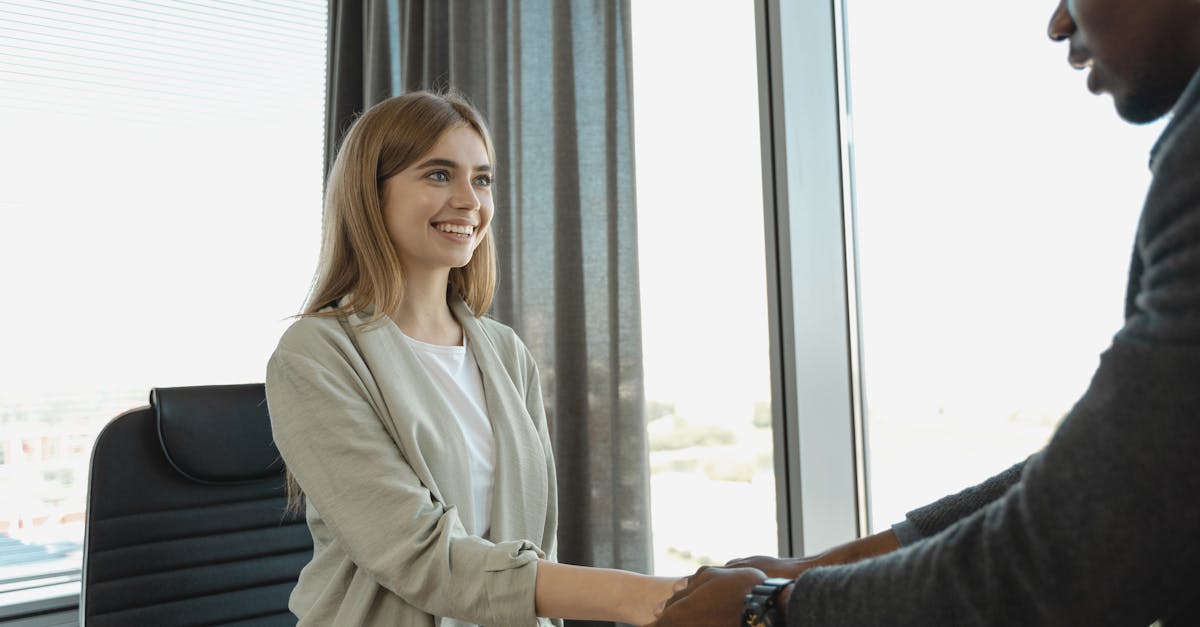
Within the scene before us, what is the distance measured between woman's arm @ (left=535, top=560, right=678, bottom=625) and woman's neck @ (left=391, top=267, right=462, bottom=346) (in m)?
0.51

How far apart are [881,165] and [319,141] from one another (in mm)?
1822

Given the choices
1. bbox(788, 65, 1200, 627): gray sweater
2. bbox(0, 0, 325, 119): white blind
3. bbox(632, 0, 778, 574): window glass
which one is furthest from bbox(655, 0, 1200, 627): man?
bbox(0, 0, 325, 119): white blind

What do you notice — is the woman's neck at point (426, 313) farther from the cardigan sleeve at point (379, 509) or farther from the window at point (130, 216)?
the window at point (130, 216)

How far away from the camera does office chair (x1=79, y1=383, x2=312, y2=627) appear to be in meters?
1.50

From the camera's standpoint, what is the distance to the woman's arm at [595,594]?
3.96ft

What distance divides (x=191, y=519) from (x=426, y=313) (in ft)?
1.77

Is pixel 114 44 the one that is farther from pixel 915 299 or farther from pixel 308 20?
pixel 915 299

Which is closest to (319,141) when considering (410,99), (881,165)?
(410,99)

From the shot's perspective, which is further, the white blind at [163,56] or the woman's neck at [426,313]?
the white blind at [163,56]

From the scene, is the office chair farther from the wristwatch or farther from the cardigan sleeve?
the wristwatch

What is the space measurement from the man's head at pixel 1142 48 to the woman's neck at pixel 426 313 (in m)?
1.09

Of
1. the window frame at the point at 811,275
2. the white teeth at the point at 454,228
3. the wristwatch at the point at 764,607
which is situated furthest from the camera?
the window frame at the point at 811,275

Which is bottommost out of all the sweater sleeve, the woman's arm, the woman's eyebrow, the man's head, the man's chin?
the woman's arm

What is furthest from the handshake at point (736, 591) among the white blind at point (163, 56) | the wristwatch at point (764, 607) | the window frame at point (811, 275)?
the white blind at point (163, 56)
